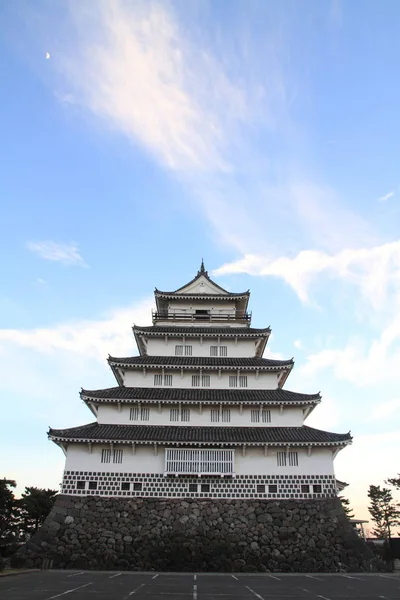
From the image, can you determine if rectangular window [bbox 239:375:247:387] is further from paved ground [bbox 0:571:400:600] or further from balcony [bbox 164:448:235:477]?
paved ground [bbox 0:571:400:600]

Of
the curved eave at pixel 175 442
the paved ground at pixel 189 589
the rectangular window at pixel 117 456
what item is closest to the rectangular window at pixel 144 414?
the curved eave at pixel 175 442

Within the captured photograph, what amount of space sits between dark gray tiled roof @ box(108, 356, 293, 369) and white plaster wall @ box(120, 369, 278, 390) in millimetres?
662

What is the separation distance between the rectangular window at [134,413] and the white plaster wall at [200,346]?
6349 mm

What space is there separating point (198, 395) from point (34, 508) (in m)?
23.8

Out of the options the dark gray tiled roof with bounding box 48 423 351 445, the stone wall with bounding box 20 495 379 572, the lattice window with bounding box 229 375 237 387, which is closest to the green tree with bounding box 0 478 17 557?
the stone wall with bounding box 20 495 379 572

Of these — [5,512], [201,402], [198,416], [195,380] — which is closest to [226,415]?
[198,416]

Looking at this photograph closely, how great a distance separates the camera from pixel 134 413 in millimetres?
35844

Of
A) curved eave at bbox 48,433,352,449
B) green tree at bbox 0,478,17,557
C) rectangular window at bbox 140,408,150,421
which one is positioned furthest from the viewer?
rectangular window at bbox 140,408,150,421

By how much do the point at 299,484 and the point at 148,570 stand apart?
448 inches

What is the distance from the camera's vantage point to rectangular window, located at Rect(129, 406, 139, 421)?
35.7 meters

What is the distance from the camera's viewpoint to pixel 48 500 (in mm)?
48312

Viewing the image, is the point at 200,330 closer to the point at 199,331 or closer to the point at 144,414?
the point at 199,331

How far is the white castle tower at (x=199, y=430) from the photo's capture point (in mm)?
32500

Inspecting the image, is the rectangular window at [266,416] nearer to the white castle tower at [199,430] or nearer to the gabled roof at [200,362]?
the white castle tower at [199,430]
